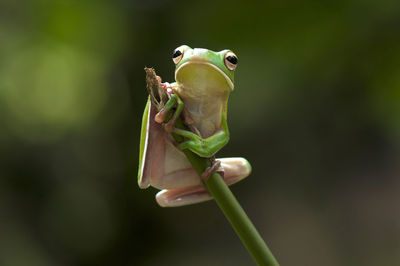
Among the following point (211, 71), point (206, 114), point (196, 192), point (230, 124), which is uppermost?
point (211, 71)

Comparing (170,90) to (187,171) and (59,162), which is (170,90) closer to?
(187,171)

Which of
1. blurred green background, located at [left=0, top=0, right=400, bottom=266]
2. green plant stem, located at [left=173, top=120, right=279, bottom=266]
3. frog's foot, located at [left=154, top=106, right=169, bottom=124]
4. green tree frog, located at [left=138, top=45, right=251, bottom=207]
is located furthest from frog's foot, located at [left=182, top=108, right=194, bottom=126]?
blurred green background, located at [left=0, top=0, right=400, bottom=266]

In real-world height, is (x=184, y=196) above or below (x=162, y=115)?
below

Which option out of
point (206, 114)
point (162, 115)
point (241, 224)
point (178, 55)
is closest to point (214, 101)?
point (206, 114)

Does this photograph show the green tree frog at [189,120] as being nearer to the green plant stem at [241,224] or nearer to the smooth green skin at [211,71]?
the smooth green skin at [211,71]

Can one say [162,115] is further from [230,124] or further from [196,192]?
[230,124]

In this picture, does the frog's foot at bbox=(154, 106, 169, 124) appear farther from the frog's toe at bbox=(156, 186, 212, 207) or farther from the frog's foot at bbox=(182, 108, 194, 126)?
the frog's toe at bbox=(156, 186, 212, 207)
